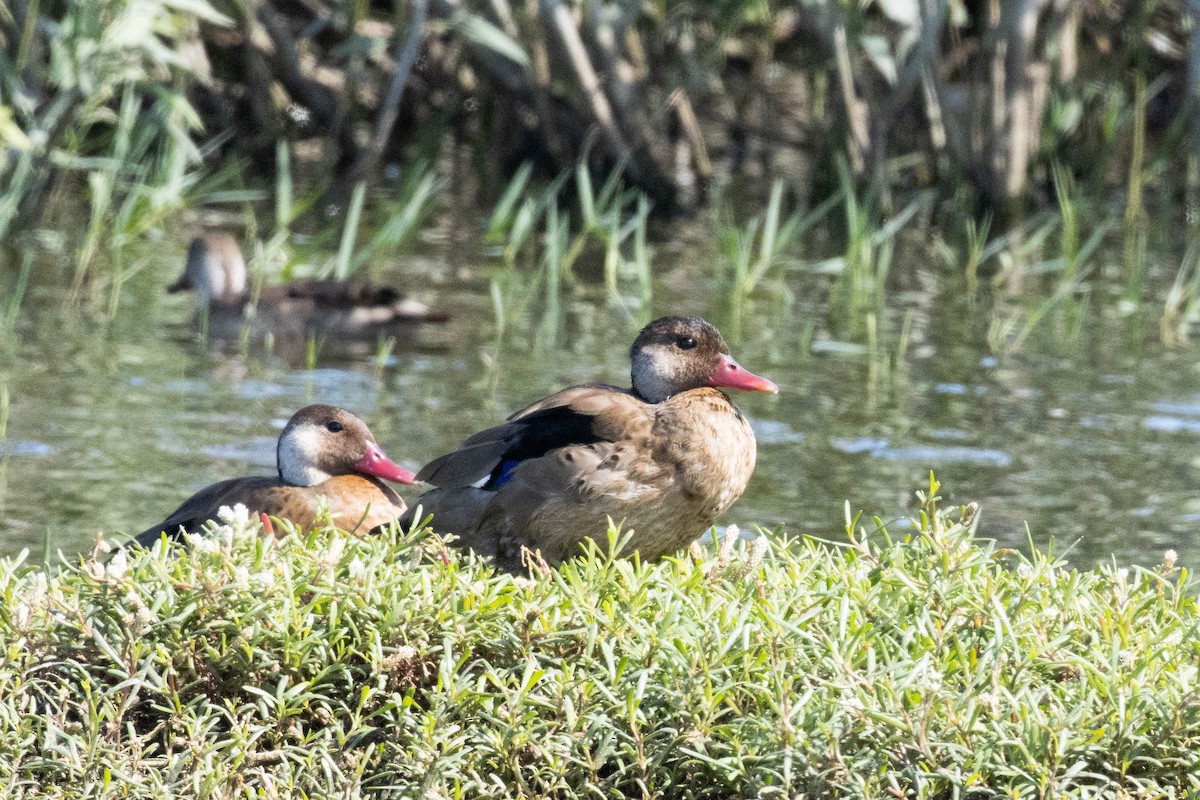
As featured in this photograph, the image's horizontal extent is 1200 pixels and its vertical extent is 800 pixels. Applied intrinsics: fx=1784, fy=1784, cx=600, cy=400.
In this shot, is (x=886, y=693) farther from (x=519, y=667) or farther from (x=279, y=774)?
(x=279, y=774)

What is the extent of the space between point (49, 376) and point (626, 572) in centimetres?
471

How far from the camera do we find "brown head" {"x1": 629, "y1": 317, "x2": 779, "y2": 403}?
4.93 metres

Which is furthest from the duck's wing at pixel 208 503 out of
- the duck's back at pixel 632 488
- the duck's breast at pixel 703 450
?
the duck's breast at pixel 703 450

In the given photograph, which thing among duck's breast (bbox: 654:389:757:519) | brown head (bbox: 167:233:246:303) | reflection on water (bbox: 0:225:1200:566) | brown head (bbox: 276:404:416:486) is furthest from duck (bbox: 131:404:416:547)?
brown head (bbox: 167:233:246:303)

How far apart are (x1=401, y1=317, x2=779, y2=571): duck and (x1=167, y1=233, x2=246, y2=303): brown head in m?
4.71

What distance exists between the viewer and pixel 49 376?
763 cm

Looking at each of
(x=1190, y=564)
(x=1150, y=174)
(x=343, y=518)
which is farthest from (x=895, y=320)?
(x=343, y=518)

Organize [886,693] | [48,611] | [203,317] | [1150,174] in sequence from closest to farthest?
1. [886,693]
2. [48,611]
3. [203,317]
4. [1150,174]

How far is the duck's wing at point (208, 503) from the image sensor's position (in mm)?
5055

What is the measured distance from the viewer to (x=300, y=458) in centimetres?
550

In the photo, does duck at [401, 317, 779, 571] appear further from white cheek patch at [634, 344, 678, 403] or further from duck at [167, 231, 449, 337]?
duck at [167, 231, 449, 337]

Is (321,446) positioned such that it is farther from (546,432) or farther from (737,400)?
(737,400)

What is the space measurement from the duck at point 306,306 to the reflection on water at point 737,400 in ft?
0.45

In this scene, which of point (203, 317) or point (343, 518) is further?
point (203, 317)
